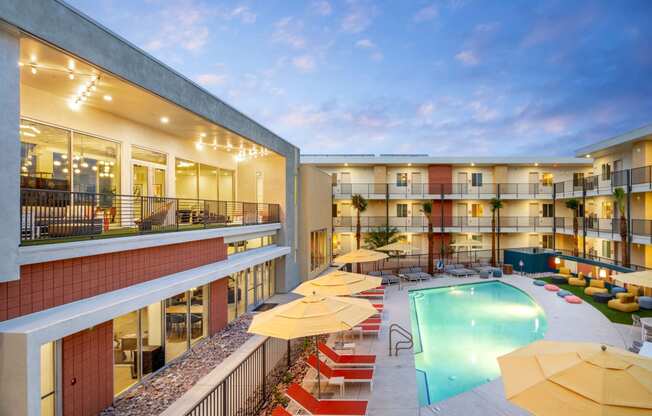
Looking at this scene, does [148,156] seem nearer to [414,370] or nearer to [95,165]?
[95,165]

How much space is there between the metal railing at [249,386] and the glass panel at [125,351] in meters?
3.12

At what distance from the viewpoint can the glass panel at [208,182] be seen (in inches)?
679

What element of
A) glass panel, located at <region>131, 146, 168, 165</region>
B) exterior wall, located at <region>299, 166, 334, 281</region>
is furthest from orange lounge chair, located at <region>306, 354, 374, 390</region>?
exterior wall, located at <region>299, 166, 334, 281</region>

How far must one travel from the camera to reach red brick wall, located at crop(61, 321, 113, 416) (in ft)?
23.4

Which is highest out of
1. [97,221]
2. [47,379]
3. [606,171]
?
[606,171]

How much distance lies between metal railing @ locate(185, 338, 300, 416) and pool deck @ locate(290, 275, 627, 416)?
0.83 meters

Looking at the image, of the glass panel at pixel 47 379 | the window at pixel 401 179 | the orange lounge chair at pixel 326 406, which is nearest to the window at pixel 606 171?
the window at pixel 401 179

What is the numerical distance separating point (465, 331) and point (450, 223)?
19.5 m

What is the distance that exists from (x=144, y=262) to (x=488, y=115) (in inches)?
3002

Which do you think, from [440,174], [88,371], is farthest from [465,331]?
[440,174]

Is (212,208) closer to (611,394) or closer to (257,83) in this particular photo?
(611,394)

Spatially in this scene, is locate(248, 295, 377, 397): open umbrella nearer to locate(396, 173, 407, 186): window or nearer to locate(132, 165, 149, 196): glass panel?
locate(132, 165, 149, 196): glass panel

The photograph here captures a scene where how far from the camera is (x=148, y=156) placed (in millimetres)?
13594

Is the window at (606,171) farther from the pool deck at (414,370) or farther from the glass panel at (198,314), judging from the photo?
the glass panel at (198,314)
